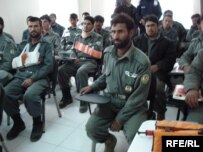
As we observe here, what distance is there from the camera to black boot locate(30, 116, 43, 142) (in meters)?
2.54

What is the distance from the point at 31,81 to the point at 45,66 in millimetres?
224

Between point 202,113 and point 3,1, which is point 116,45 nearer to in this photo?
point 202,113

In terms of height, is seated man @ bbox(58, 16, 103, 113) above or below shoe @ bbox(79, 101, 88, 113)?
above

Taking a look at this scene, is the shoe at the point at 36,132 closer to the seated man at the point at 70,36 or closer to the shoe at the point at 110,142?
the shoe at the point at 110,142

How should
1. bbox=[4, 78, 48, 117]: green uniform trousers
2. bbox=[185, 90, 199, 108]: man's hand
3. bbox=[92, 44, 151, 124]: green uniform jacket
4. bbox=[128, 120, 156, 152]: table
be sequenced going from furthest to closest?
bbox=[4, 78, 48, 117]: green uniform trousers → bbox=[92, 44, 151, 124]: green uniform jacket → bbox=[185, 90, 199, 108]: man's hand → bbox=[128, 120, 156, 152]: table

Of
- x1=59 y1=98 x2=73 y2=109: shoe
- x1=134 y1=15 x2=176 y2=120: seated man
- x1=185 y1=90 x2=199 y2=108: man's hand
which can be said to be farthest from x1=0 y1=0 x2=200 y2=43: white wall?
x1=185 y1=90 x2=199 y2=108: man's hand

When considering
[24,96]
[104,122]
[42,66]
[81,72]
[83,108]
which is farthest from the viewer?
[81,72]

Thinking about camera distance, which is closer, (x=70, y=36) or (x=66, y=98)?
(x=66, y=98)

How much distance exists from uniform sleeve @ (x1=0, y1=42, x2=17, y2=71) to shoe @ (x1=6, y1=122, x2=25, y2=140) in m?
0.70

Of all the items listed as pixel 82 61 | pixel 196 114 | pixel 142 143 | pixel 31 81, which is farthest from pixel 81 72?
pixel 142 143

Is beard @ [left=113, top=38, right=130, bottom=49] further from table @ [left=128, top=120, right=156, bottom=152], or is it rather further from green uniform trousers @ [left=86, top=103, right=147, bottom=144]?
table @ [left=128, top=120, right=156, bottom=152]

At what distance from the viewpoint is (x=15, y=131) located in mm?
2615

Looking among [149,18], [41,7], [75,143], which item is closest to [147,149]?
[75,143]

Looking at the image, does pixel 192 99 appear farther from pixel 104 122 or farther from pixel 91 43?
pixel 91 43
